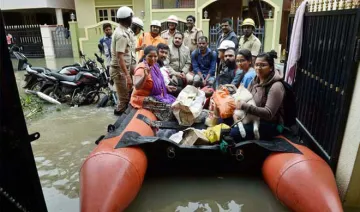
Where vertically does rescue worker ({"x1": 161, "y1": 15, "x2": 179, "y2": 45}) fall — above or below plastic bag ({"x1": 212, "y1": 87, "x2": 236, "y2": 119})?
above

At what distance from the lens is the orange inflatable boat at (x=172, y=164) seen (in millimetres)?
2027

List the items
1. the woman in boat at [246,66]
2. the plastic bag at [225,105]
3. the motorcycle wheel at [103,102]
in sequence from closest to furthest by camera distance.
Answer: the plastic bag at [225,105] → the woman in boat at [246,66] → the motorcycle wheel at [103,102]

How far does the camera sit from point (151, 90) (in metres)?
3.71

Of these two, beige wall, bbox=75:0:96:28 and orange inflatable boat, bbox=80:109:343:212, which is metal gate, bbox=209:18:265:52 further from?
orange inflatable boat, bbox=80:109:343:212

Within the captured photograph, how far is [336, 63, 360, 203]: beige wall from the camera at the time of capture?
2131mm

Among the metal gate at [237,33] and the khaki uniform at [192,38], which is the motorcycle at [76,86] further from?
the metal gate at [237,33]

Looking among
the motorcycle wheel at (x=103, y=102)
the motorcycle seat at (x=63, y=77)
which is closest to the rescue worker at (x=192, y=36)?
the motorcycle wheel at (x=103, y=102)

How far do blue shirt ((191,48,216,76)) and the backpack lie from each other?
223 centimetres

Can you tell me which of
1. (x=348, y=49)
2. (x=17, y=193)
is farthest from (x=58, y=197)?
(x=348, y=49)

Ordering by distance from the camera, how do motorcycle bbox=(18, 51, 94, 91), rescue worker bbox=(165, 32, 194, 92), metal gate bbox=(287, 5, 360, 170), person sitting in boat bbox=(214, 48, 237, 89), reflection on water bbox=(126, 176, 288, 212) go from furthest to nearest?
motorcycle bbox=(18, 51, 94, 91), rescue worker bbox=(165, 32, 194, 92), person sitting in boat bbox=(214, 48, 237, 89), reflection on water bbox=(126, 176, 288, 212), metal gate bbox=(287, 5, 360, 170)

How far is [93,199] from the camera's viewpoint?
201 centimetres

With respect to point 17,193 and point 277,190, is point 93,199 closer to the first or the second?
point 17,193

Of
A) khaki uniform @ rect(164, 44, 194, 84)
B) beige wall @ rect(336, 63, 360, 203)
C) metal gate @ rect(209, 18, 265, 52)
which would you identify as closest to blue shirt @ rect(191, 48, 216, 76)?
khaki uniform @ rect(164, 44, 194, 84)

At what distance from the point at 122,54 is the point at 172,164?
2168mm
